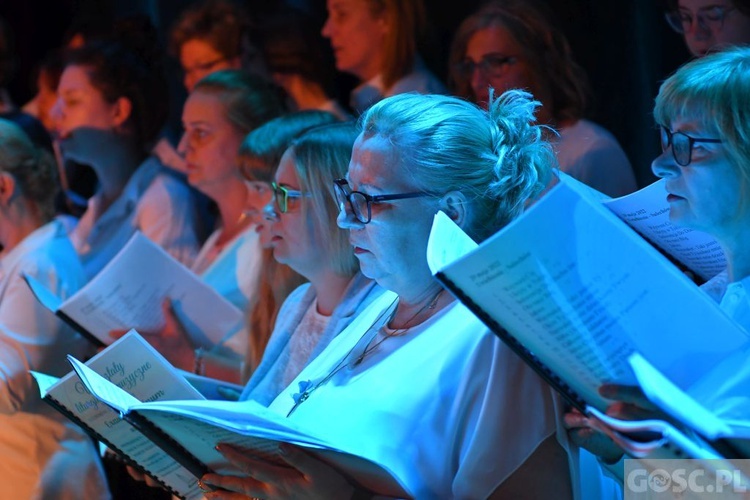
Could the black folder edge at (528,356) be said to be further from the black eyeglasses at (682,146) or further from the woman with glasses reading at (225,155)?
the woman with glasses reading at (225,155)

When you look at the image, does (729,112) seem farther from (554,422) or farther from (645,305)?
(554,422)

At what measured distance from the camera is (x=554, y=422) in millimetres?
1863

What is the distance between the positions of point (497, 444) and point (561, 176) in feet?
2.07

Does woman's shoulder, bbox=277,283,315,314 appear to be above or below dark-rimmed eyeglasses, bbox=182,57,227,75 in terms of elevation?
below

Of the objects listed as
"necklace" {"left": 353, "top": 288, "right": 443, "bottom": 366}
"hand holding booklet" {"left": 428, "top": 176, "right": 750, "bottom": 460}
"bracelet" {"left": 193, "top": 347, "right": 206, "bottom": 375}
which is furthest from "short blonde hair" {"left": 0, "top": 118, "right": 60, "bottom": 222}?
"hand holding booklet" {"left": 428, "top": 176, "right": 750, "bottom": 460}

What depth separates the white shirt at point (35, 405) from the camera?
3617mm

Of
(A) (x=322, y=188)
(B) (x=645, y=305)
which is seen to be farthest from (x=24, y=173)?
(B) (x=645, y=305)

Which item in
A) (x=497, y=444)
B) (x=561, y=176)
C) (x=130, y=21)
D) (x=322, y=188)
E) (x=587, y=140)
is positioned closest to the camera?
(x=497, y=444)

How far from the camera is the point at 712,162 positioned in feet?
5.84

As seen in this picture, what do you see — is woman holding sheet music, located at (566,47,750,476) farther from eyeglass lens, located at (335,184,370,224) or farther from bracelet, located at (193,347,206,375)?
bracelet, located at (193,347,206,375)

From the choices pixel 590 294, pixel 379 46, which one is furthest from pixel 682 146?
pixel 379 46

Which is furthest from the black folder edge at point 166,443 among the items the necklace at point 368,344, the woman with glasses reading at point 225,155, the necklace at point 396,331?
the woman with glasses reading at point 225,155

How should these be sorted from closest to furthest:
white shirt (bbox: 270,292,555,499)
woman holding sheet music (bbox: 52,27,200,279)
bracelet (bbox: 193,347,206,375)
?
1. white shirt (bbox: 270,292,555,499)
2. bracelet (bbox: 193,347,206,375)
3. woman holding sheet music (bbox: 52,27,200,279)

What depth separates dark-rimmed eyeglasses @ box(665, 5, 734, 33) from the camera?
2.80 metres
